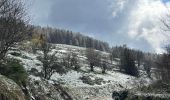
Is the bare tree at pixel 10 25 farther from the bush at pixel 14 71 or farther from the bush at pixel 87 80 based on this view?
the bush at pixel 87 80

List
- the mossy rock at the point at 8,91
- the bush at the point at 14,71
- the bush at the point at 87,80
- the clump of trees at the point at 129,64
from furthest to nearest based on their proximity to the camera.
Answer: the clump of trees at the point at 129,64 < the bush at the point at 87,80 < the bush at the point at 14,71 < the mossy rock at the point at 8,91

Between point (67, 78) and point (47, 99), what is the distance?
4723cm

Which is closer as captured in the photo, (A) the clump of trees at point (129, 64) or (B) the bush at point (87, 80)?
(B) the bush at point (87, 80)

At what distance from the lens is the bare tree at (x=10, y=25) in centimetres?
2067

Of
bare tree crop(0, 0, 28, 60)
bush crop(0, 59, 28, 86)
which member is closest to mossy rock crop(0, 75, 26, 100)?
bare tree crop(0, 0, 28, 60)

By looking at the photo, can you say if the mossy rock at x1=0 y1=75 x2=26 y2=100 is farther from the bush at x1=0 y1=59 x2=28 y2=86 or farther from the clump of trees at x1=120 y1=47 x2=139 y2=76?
the clump of trees at x1=120 y1=47 x2=139 y2=76

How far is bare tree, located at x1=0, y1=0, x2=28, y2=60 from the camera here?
2067cm

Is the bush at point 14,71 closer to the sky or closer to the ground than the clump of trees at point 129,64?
closer to the sky

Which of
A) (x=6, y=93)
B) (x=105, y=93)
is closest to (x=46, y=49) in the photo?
(x=105, y=93)

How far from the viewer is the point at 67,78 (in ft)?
301

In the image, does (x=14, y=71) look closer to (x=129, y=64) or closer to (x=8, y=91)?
(x=8, y=91)

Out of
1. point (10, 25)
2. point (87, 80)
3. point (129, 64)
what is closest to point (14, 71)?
point (10, 25)

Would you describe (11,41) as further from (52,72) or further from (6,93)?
(52,72)

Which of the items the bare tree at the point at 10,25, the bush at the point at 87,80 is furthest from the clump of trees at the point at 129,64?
the bare tree at the point at 10,25
